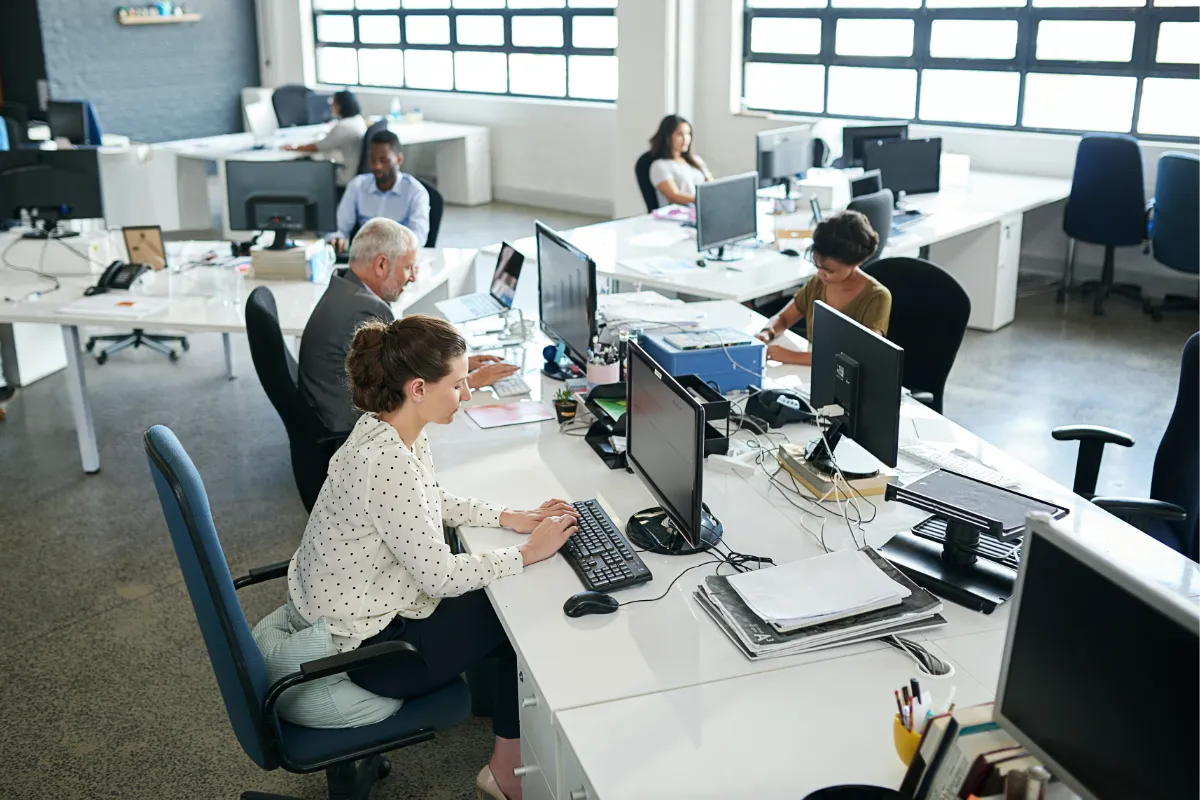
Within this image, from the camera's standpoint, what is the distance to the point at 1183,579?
2254mm

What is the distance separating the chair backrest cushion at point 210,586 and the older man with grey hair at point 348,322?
134cm

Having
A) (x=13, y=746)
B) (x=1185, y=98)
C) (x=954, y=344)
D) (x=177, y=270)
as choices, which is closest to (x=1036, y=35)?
(x=1185, y=98)

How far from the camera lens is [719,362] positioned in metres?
3.29

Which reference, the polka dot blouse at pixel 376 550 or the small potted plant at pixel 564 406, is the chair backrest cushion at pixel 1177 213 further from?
the polka dot blouse at pixel 376 550

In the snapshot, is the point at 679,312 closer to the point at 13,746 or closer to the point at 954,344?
the point at 954,344

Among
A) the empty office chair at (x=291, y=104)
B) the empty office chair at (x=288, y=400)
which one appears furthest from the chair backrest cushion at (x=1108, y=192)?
the empty office chair at (x=291, y=104)

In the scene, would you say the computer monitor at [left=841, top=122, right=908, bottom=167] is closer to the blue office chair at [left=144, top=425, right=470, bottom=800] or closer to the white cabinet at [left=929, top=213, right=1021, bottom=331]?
the white cabinet at [left=929, top=213, right=1021, bottom=331]

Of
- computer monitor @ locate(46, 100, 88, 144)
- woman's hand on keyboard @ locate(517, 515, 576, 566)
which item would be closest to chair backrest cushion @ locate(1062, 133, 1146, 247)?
woman's hand on keyboard @ locate(517, 515, 576, 566)

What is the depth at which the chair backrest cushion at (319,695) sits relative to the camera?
2137 mm

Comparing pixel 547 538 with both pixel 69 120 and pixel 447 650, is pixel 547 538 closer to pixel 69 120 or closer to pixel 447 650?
pixel 447 650

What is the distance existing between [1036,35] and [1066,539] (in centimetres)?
683

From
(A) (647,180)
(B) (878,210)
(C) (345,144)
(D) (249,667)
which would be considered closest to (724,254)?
(B) (878,210)

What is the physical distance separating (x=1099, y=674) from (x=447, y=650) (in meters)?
1.33

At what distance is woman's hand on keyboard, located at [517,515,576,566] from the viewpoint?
234cm
